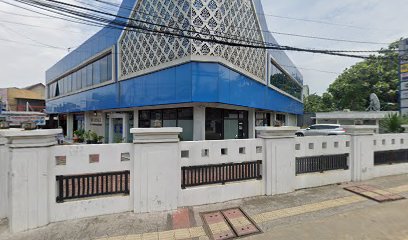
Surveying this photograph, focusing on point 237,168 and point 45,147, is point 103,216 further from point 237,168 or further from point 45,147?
point 237,168

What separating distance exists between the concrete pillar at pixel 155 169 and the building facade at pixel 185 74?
392 mm

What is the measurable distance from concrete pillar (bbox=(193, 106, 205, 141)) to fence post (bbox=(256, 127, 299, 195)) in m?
6.27

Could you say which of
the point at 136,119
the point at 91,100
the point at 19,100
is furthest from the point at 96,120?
the point at 19,100

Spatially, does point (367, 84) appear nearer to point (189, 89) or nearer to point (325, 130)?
point (325, 130)

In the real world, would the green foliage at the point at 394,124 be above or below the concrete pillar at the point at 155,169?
above

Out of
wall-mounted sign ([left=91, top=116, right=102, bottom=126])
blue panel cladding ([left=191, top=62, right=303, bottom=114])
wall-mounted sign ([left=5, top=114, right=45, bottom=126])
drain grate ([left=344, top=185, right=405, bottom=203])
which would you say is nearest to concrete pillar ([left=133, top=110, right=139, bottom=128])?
wall-mounted sign ([left=91, top=116, right=102, bottom=126])

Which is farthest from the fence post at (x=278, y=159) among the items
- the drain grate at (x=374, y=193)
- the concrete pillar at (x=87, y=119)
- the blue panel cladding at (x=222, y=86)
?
the concrete pillar at (x=87, y=119)

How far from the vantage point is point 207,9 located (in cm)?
1027

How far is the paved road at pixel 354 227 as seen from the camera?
3.56 metres

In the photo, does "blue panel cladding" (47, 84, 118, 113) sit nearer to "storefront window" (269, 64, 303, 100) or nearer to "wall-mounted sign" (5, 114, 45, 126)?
"wall-mounted sign" (5, 114, 45, 126)

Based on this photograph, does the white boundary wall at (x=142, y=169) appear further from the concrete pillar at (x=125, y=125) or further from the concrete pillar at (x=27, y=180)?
the concrete pillar at (x=125, y=125)

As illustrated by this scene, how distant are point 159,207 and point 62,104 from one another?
2850 cm

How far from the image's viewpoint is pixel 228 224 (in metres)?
3.93

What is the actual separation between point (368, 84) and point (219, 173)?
37.2 m
